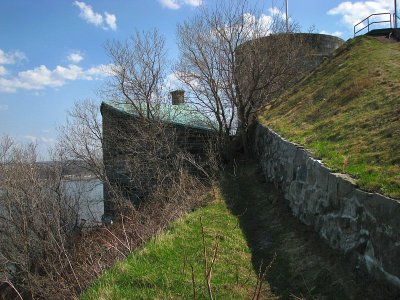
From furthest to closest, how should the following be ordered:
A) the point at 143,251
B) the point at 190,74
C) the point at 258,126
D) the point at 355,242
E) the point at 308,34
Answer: the point at 308,34, the point at 190,74, the point at 258,126, the point at 143,251, the point at 355,242

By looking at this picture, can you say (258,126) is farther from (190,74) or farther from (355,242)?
(355,242)

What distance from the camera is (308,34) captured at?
21000 mm

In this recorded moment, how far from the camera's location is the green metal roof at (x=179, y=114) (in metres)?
19.7

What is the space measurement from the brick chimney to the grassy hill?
4.12 m

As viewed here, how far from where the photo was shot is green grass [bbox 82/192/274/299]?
5727mm

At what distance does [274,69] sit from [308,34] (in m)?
4.27

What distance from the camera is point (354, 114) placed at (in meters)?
9.84

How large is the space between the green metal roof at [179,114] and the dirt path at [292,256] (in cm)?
814

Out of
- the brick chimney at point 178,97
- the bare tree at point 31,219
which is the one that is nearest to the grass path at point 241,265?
the bare tree at point 31,219

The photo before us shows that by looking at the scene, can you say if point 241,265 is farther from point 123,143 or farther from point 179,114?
point 179,114

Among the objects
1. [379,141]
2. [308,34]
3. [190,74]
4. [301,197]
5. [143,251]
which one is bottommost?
[143,251]

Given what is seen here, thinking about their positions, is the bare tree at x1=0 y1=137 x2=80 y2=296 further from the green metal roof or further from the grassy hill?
the grassy hill

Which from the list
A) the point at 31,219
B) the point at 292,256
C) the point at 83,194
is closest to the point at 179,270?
the point at 292,256

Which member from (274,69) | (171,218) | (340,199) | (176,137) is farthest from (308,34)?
(340,199)
